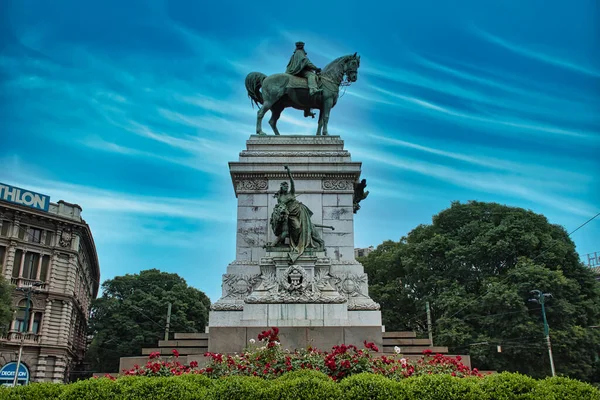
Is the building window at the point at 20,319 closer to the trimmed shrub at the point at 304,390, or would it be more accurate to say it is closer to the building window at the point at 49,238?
the building window at the point at 49,238

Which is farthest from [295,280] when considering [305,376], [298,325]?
[305,376]

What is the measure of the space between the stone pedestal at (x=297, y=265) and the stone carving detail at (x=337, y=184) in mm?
36

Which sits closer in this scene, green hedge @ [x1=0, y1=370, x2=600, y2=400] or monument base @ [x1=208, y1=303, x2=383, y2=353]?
green hedge @ [x1=0, y1=370, x2=600, y2=400]

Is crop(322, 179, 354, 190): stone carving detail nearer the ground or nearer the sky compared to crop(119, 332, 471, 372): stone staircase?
nearer the sky

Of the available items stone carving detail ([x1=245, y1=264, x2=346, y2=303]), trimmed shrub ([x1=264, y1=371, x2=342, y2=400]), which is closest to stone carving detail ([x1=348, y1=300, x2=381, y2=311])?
stone carving detail ([x1=245, y1=264, x2=346, y2=303])

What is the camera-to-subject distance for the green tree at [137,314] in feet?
176

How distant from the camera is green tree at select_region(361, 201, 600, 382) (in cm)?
3369

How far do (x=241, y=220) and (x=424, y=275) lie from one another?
82.0 ft

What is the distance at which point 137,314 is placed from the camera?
55406 millimetres

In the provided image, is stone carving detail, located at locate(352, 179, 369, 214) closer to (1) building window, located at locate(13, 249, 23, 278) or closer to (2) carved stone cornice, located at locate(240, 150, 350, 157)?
(2) carved stone cornice, located at locate(240, 150, 350, 157)

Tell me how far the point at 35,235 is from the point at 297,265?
40.4 metres

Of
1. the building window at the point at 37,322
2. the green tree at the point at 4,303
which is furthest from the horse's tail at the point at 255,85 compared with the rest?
the building window at the point at 37,322

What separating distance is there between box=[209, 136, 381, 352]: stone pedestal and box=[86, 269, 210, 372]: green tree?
122ft

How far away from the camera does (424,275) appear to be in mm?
41438
